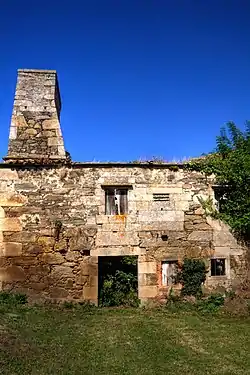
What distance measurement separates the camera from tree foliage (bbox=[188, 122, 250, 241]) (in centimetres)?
1255

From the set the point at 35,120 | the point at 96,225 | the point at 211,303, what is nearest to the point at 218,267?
the point at 211,303

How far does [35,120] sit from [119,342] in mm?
8222

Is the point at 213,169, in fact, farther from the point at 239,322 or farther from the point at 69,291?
the point at 69,291

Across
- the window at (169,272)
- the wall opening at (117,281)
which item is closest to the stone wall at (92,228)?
the window at (169,272)

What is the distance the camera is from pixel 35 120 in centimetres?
1343

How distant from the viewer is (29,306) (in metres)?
11.4

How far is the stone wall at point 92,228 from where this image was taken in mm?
11922

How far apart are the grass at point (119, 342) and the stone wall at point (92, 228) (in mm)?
1099

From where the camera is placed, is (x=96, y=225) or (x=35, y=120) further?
(x=35, y=120)

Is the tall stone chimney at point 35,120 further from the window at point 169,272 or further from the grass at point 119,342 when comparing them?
the grass at point 119,342

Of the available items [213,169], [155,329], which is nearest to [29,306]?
[155,329]

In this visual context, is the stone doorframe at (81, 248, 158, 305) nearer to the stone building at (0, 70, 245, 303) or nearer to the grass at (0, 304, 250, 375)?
the stone building at (0, 70, 245, 303)

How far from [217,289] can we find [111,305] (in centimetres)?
336

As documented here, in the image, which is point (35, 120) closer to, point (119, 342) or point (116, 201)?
point (116, 201)
